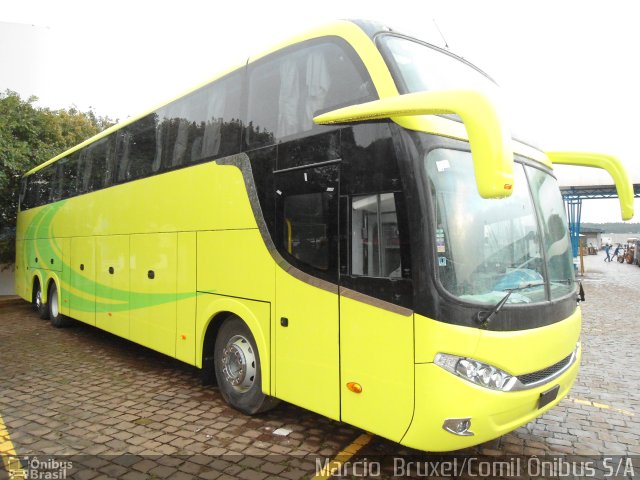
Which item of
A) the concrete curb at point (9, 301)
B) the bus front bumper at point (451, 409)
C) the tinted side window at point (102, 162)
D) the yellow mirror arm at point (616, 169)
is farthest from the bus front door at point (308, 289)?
the concrete curb at point (9, 301)

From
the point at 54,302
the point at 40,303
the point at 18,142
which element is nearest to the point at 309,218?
the point at 54,302

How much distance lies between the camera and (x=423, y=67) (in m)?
4.05

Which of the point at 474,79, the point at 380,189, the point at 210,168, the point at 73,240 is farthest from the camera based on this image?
the point at 73,240

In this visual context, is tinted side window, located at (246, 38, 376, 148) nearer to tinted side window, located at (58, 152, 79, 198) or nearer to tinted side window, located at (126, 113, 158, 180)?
tinted side window, located at (126, 113, 158, 180)

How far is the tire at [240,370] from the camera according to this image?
4.90 metres

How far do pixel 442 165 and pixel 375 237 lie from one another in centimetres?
77

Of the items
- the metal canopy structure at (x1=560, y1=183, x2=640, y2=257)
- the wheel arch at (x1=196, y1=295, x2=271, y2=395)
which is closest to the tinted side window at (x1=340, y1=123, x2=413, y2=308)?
the wheel arch at (x1=196, y1=295, x2=271, y2=395)

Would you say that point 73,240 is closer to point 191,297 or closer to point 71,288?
point 71,288

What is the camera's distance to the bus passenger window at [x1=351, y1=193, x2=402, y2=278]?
11.5 feet

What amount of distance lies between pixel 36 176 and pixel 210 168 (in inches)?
362

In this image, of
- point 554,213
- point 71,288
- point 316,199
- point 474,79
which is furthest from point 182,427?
point 71,288

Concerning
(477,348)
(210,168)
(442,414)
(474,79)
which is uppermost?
(474,79)

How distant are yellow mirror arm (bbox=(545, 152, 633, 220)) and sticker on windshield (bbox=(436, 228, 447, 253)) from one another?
95.8 inches

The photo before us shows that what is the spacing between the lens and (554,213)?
4312 millimetres
